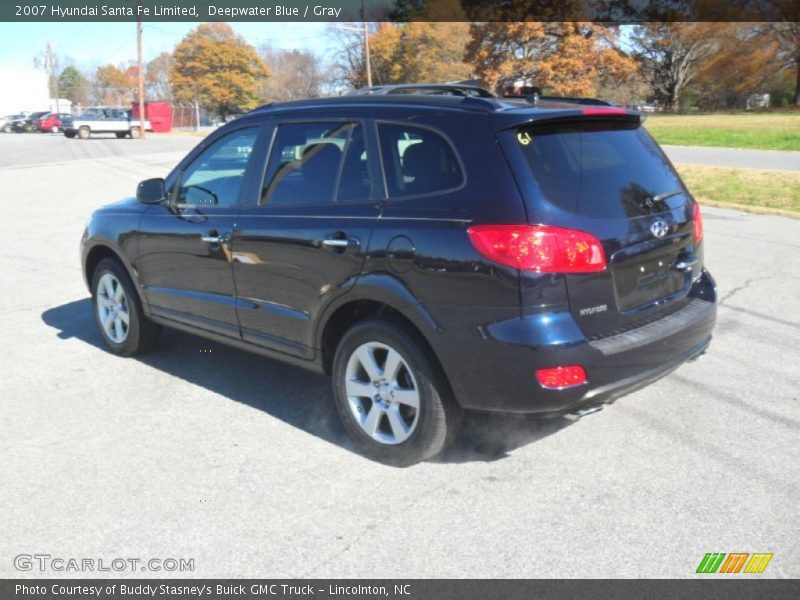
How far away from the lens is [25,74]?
96.1 metres

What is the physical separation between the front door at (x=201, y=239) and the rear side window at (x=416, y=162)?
116cm

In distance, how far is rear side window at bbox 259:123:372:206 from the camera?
4136 mm

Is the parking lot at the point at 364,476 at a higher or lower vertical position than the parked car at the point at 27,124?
lower

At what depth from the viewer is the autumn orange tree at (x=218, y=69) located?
7469 centimetres

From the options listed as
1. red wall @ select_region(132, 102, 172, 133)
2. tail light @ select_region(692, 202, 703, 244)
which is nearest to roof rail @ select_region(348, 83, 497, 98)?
tail light @ select_region(692, 202, 703, 244)

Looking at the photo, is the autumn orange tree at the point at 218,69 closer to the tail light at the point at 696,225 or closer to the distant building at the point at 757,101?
the distant building at the point at 757,101

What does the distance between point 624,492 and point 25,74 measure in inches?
4244

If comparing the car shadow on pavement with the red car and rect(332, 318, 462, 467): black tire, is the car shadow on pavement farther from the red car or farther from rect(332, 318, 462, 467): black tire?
the red car

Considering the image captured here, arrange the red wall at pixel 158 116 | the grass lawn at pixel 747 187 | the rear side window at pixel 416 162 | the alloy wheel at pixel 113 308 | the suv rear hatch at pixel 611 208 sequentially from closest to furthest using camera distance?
the suv rear hatch at pixel 611 208
the rear side window at pixel 416 162
the alloy wheel at pixel 113 308
the grass lawn at pixel 747 187
the red wall at pixel 158 116

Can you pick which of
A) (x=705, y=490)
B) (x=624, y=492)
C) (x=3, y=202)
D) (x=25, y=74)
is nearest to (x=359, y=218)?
(x=624, y=492)

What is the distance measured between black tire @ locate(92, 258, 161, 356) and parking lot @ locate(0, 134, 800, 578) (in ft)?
0.50

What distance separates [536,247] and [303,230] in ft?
4.64

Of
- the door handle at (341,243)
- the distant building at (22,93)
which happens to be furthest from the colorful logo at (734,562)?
the distant building at (22,93)

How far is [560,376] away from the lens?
3.43 meters
